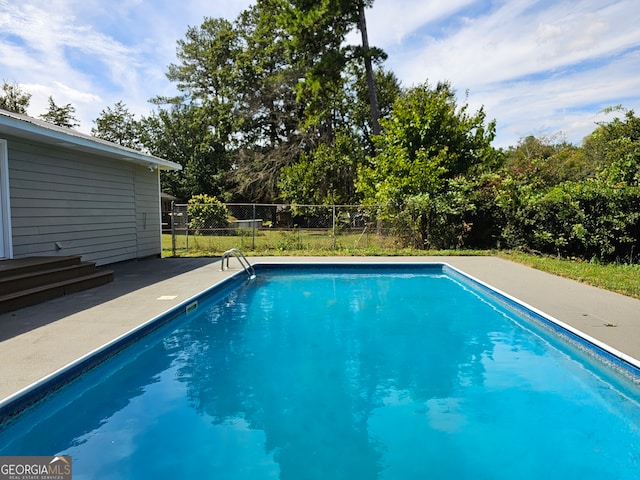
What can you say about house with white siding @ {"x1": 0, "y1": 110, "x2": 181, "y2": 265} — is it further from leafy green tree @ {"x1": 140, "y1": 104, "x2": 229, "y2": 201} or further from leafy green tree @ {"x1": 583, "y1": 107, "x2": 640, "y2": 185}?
leafy green tree @ {"x1": 140, "y1": 104, "x2": 229, "y2": 201}

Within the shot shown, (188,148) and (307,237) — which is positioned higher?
(188,148)

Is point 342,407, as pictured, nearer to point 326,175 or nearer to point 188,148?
point 326,175

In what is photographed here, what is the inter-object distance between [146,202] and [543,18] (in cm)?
1160

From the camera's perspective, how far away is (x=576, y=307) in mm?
5398

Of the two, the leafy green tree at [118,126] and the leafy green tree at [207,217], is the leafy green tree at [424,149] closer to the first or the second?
the leafy green tree at [207,217]

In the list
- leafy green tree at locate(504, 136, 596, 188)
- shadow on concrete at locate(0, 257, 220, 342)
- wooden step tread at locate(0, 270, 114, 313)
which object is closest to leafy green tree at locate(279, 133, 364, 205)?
leafy green tree at locate(504, 136, 596, 188)

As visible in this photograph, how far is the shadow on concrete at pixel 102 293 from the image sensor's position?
4525 mm

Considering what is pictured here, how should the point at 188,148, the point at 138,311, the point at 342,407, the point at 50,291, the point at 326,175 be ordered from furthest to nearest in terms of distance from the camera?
1. the point at 188,148
2. the point at 326,175
3. the point at 50,291
4. the point at 138,311
5. the point at 342,407

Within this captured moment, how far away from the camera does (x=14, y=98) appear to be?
26.1m

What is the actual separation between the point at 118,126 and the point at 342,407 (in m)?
31.6

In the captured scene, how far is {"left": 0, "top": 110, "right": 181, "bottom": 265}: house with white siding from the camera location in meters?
6.29

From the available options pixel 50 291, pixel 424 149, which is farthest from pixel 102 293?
pixel 424 149

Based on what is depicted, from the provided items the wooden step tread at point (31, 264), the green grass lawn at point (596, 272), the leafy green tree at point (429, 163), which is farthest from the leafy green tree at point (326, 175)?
the wooden step tread at point (31, 264)

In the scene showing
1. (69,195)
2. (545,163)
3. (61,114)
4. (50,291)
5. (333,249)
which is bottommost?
(50,291)
